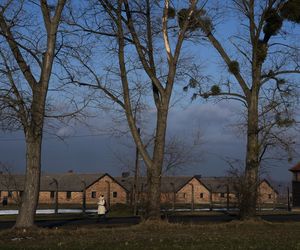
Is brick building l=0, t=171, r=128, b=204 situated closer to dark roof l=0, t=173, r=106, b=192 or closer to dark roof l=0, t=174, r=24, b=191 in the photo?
dark roof l=0, t=173, r=106, b=192

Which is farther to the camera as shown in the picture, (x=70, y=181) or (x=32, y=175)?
(x=70, y=181)

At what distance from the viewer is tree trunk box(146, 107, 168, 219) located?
22.0 meters

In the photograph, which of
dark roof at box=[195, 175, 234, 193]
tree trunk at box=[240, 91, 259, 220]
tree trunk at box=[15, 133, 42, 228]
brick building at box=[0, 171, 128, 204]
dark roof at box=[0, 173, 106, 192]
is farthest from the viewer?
brick building at box=[0, 171, 128, 204]

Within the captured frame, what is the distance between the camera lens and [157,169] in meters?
22.5

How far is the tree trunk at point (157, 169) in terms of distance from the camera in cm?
2203

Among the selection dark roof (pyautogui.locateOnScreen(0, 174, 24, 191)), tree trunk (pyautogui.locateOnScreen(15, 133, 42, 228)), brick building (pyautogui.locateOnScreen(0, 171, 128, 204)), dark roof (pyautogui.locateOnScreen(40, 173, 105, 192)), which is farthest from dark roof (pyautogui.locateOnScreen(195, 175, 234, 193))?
dark roof (pyautogui.locateOnScreen(40, 173, 105, 192))

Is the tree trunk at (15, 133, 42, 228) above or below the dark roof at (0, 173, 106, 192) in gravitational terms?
below

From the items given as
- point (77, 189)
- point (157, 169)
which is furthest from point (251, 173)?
point (77, 189)

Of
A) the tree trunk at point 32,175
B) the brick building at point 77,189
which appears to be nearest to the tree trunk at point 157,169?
the tree trunk at point 32,175

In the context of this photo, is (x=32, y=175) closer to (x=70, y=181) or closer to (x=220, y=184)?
(x=220, y=184)

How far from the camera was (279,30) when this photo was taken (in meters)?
25.6


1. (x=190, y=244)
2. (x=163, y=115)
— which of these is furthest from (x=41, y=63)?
(x=190, y=244)

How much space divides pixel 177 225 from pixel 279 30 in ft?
33.4

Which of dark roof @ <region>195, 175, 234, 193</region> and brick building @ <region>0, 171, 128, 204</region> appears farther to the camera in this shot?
brick building @ <region>0, 171, 128, 204</region>
